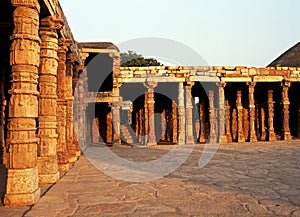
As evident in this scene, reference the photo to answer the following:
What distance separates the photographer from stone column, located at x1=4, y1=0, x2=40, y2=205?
459 centimetres

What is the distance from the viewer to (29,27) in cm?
484

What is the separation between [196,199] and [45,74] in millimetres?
3678

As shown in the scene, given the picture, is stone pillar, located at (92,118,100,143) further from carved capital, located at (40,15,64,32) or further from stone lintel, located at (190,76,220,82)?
carved capital, located at (40,15,64,32)

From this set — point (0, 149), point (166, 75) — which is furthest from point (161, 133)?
point (0, 149)

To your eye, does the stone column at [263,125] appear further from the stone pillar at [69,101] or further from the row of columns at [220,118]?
the stone pillar at [69,101]

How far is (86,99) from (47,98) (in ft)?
36.8

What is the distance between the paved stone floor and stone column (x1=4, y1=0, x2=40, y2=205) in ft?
1.14

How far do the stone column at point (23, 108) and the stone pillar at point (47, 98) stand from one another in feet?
4.67

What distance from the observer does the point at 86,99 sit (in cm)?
1750

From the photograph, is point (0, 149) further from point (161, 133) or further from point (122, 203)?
point (161, 133)

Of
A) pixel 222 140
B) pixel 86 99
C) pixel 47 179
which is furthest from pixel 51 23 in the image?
pixel 222 140

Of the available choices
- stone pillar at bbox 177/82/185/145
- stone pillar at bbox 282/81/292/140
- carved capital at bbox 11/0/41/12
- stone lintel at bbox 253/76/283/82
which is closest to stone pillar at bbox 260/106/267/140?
stone pillar at bbox 282/81/292/140

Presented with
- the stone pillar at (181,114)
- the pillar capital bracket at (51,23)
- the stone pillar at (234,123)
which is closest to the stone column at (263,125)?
the stone pillar at (234,123)

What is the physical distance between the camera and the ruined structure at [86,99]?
4770mm
